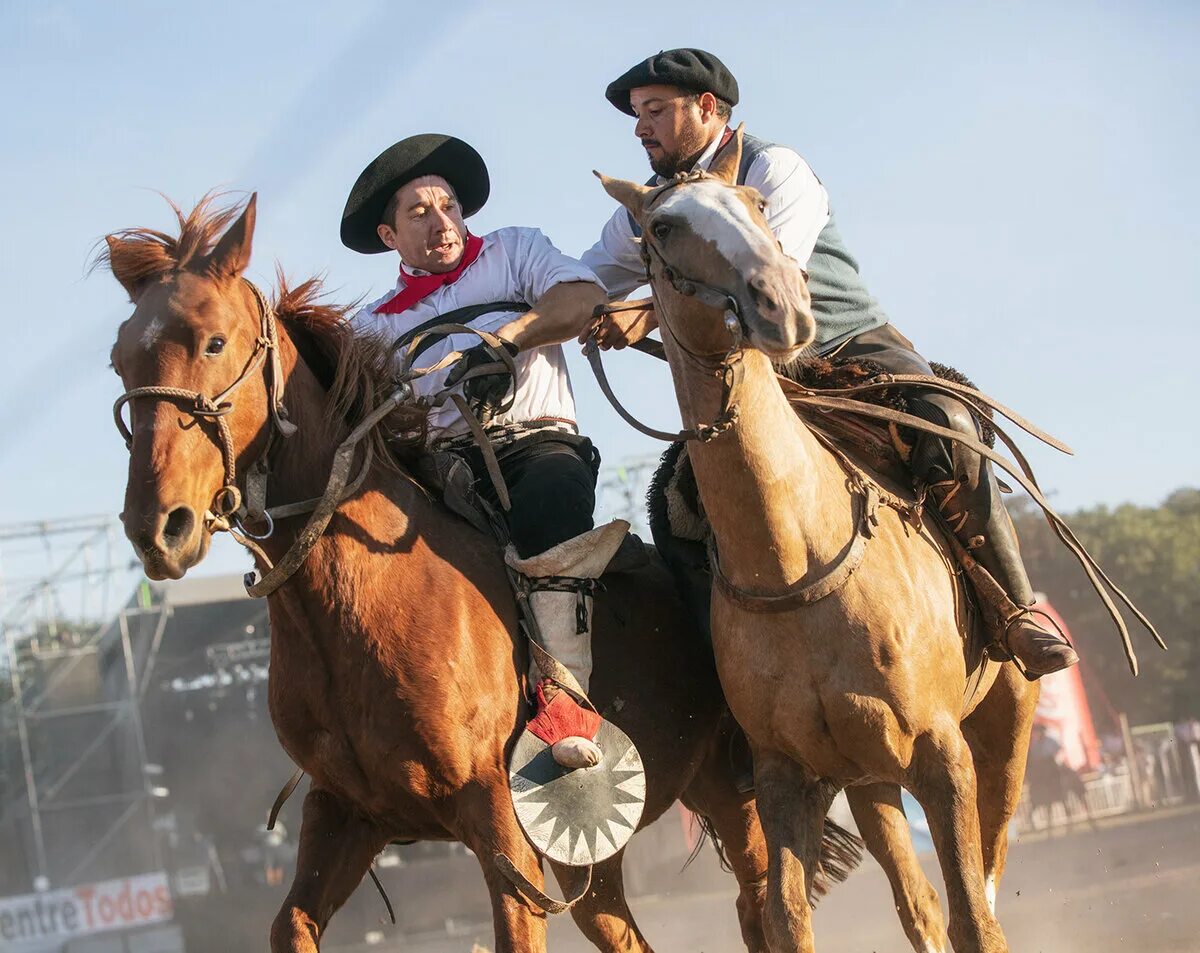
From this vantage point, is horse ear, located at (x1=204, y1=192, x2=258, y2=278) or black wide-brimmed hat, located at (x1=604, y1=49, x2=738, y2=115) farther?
black wide-brimmed hat, located at (x1=604, y1=49, x2=738, y2=115)

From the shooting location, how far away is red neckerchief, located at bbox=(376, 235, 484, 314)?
6.20 metres

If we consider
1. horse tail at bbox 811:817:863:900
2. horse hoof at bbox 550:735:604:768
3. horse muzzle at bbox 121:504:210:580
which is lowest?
horse tail at bbox 811:817:863:900

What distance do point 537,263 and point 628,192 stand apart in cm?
122

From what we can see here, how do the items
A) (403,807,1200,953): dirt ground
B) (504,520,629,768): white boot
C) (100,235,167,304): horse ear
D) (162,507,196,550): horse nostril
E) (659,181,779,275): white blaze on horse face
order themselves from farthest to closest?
(403,807,1200,953): dirt ground → (504,520,629,768): white boot → (100,235,167,304): horse ear → (162,507,196,550): horse nostril → (659,181,779,275): white blaze on horse face

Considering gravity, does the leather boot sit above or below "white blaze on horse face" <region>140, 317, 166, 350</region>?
below

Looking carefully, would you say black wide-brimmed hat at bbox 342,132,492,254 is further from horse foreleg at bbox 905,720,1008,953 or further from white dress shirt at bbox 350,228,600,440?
horse foreleg at bbox 905,720,1008,953

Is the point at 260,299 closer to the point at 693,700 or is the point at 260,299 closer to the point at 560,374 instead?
the point at 560,374

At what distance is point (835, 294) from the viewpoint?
5.98m

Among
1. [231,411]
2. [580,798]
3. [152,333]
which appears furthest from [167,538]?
[580,798]

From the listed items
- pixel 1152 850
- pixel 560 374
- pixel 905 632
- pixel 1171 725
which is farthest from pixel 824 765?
pixel 1171 725

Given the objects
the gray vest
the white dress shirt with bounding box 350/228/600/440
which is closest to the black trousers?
the white dress shirt with bounding box 350/228/600/440

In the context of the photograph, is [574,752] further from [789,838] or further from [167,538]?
[167,538]

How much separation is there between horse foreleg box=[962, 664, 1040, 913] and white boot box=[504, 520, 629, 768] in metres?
1.89

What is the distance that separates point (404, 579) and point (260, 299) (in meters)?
1.07
